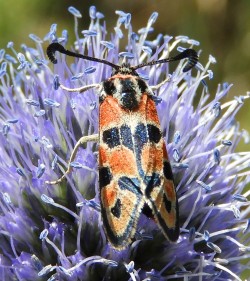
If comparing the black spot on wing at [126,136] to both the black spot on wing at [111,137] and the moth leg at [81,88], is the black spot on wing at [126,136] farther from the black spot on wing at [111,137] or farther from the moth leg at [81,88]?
the moth leg at [81,88]

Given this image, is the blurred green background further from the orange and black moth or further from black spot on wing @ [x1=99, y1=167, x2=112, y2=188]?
black spot on wing @ [x1=99, y1=167, x2=112, y2=188]

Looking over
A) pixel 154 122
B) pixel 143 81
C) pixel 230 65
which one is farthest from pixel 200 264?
pixel 230 65

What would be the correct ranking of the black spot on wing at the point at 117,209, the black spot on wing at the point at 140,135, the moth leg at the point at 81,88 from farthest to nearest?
the moth leg at the point at 81,88 < the black spot on wing at the point at 140,135 < the black spot on wing at the point at 117,209

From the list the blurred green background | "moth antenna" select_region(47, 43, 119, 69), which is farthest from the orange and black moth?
the blurred green background

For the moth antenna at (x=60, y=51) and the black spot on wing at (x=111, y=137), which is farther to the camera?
the moth antenna at (x=60, y=51)

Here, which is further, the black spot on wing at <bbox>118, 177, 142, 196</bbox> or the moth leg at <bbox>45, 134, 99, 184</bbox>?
the moth leg at <bbox>45, 134, 99, 184</bbox>

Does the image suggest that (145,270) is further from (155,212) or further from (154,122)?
(154,122)

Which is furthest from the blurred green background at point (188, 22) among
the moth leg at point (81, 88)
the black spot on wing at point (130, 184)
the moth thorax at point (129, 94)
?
the black spot on wing at point (130, 184)
